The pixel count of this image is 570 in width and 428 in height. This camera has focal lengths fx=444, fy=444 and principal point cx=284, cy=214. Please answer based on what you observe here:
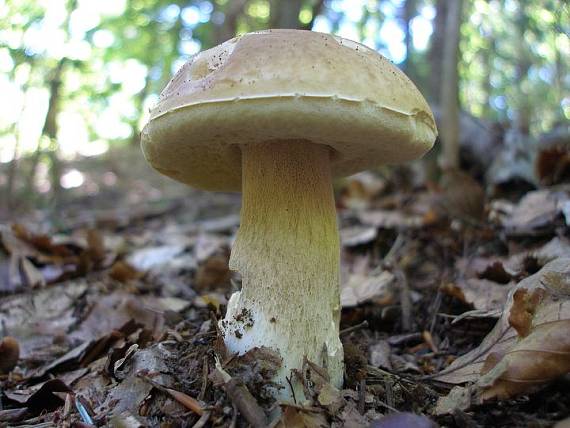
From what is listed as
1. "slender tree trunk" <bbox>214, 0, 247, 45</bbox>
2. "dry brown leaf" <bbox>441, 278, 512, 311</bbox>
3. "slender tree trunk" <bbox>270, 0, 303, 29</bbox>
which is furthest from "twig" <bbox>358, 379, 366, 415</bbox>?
"slender tree trunk" <bbox>214, 0, 247, 45</bbox>

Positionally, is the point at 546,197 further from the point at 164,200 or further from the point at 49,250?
the point at 164,200

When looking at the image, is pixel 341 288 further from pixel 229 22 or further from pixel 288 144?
pixel 229 22

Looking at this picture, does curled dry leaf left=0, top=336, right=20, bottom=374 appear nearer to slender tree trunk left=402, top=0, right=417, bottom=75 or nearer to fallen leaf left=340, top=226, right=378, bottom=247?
fallen leaf left=340, top=226, right=378, bottom=247

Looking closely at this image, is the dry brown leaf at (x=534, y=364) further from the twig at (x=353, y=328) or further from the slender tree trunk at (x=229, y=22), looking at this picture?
the slender tree trunk at (x=229, y=22)

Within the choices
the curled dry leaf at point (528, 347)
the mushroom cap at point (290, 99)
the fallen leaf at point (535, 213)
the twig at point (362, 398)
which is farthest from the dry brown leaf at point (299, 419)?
the fallen leaf at point (535, 213)

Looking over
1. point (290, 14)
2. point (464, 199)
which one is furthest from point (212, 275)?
point (290, 14)
